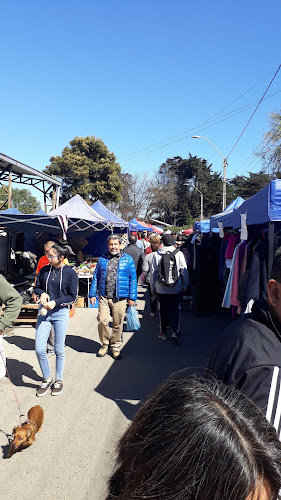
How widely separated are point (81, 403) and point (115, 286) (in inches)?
75.8

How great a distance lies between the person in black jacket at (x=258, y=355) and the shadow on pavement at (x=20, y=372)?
4.04 metres

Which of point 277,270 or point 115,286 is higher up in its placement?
point 277,270

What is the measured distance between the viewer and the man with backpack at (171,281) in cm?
625

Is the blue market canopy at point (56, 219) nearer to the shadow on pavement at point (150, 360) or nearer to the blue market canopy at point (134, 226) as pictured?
the shadow on pavement at point (150, 360)

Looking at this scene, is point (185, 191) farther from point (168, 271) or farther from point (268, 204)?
point (268, 204)

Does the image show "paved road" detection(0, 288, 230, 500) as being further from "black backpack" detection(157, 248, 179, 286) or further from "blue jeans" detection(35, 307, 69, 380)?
"black backpack" detection(157, 248, 179, 286)

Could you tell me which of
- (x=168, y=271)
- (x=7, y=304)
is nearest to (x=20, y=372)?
(x=7, y=304)

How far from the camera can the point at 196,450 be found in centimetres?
71

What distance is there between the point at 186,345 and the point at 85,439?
3.26 metres

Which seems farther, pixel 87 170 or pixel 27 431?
pixel 87 170

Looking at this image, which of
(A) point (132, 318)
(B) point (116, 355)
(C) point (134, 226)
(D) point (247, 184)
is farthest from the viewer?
(D) point (247, 184)

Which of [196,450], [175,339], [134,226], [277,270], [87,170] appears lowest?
[175,339]

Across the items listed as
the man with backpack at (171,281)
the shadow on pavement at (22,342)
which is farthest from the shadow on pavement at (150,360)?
the shadow on pavement at (22,342)

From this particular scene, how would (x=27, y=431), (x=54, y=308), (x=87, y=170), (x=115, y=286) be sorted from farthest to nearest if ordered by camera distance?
(x=87, y=170) → (x=115, y=286) → (x=54, y=308) → (x=27, y=431)
